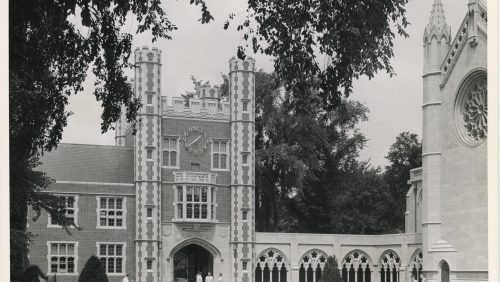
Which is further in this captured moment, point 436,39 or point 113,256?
point 113,256

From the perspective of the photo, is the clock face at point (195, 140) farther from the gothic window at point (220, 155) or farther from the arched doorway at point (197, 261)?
the arched doorway at point (197, 261)

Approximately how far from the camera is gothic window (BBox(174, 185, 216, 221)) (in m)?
36.8

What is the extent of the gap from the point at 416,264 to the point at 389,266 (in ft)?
6.88

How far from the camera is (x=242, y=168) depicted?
3791cm

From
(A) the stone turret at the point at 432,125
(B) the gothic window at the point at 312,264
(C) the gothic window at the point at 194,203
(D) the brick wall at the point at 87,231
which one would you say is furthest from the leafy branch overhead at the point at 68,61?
(B) the gothic window at the point at 312,264

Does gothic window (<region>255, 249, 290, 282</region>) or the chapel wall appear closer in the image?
the chapel wall

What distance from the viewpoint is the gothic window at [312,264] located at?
3859 centimetres

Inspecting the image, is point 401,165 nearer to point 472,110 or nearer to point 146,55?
point 472,110

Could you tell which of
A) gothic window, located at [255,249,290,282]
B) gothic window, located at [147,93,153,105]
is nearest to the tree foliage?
gothic window, located at [255,249,290,282]

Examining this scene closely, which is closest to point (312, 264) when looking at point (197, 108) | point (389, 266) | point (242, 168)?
point (389, 266)

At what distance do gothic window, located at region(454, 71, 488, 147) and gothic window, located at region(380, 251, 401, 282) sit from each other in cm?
974

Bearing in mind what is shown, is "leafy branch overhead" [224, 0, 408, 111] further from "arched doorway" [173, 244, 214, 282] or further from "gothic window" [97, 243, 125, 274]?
"arched doorway" [173, 244, 214, 282]

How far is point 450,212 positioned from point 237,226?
1068 cm

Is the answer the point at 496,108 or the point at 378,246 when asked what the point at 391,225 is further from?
the point at 496,108
